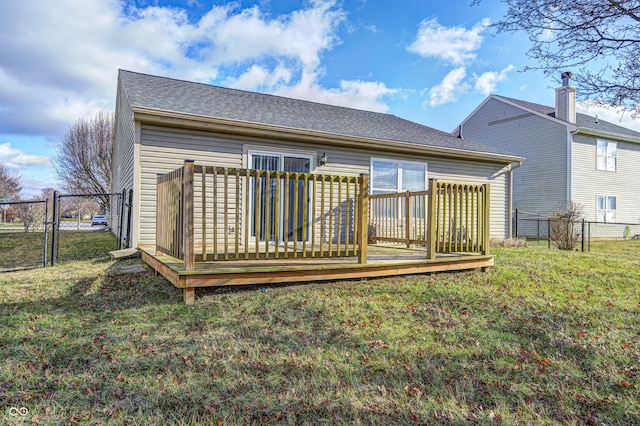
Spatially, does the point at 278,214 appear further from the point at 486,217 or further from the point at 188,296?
the point at 486,217

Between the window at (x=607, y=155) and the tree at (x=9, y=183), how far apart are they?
35612 millimetres

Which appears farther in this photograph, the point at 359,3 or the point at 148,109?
the point at 359,3

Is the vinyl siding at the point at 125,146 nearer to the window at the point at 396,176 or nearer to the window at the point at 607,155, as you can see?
the window at the point at 396,176

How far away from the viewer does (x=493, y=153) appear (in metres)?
9.55

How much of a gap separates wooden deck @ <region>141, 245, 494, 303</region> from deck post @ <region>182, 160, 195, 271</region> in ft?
0.46

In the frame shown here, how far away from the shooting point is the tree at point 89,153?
21.4m

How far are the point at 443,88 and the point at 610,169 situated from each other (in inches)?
321

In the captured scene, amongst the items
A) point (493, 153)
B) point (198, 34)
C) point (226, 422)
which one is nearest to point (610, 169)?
point (493, 153)

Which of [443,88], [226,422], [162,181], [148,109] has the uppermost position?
[443,88]

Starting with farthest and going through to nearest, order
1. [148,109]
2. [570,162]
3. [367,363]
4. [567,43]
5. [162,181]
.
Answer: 1. [570,162]
2. [148,109]
3. [162,181]
4. [567,43]
5. [367,363]

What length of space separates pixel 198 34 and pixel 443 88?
399 inches

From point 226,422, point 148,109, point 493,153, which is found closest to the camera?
point 226,422

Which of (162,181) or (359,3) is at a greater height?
(359,3)

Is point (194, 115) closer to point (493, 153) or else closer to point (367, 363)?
point (367, 363)
